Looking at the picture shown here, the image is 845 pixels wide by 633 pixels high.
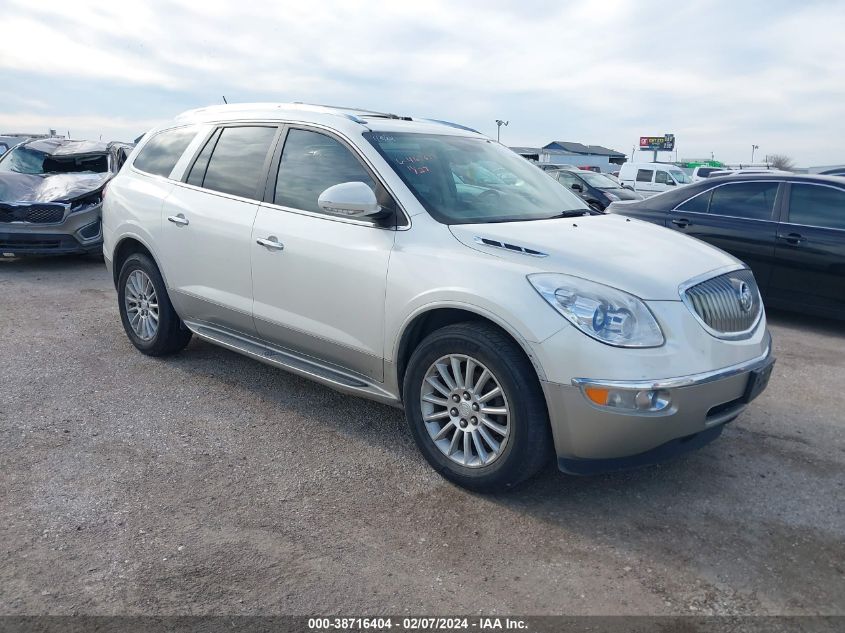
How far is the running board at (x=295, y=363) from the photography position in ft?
12.8

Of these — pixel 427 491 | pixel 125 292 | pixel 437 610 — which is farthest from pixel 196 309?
pixel 437 610

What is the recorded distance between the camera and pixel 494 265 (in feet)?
11.0

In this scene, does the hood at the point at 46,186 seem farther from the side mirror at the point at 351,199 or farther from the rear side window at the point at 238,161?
the side mirror at the point at 351,199

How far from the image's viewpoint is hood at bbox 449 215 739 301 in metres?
3.22

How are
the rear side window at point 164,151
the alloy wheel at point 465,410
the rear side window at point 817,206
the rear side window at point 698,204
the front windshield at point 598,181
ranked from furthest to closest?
1. the front windshield at point 598,181
2. the rear side window at point 698,204
3. the rear side window at point 817,206
4. the rear side window at point 164,151
5. the alloy wheel at point 465,410

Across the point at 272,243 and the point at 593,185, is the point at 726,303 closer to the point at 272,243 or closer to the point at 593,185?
the point at 272,243

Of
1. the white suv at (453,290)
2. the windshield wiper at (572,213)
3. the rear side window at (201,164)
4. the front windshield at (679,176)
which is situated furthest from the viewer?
the front windshield at (679,176)

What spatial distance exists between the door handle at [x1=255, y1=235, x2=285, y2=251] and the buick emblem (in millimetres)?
2435

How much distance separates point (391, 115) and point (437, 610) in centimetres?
320

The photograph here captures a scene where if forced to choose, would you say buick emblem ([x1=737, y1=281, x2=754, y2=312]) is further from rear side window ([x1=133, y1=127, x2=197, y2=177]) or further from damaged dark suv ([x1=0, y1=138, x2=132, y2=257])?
damaged dark suv ([x1=0, y1=138, x2=132, y2=257])

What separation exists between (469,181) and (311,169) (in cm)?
92

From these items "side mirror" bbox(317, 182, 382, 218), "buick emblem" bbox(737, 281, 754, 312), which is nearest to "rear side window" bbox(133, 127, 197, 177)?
"side mirror" bbox(317, 182, 382, 218)

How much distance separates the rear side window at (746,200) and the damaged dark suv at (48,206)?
24.4 ft

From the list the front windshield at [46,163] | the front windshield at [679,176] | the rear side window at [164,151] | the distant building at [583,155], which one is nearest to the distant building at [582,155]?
the distant building at [583,155]
